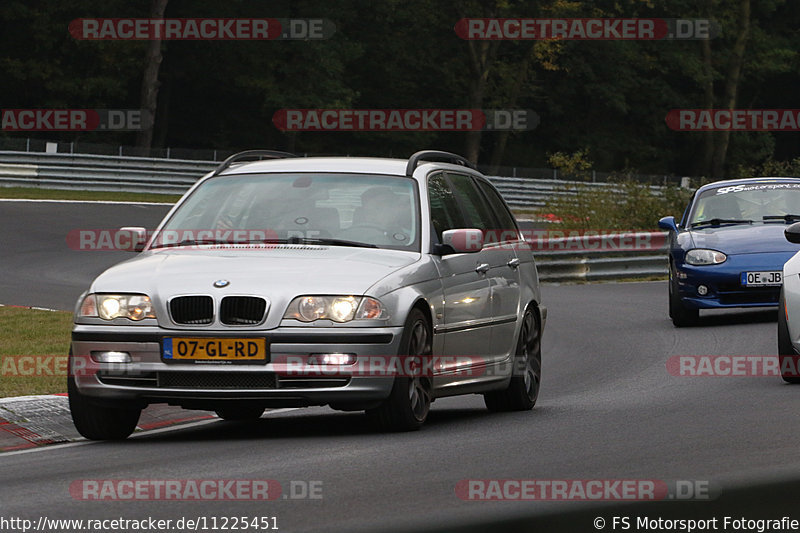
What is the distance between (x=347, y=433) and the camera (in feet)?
28.7

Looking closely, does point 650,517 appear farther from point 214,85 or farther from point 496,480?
point 214,85

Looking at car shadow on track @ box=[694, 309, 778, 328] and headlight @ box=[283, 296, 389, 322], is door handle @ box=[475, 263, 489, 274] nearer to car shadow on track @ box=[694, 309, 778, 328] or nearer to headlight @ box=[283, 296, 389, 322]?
headlight @ box=[283, 296, 389, 322]

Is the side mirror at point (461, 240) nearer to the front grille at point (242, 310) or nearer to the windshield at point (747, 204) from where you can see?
the front grille at point (242, 310)

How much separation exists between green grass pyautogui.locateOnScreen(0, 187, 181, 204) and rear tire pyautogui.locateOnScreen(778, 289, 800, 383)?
2624 cm

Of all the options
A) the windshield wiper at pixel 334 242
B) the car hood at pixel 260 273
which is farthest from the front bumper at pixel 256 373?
the windshield wiper at pixel 334 242

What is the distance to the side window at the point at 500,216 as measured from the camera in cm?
1079

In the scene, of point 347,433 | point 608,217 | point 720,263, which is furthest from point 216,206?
point 608,217

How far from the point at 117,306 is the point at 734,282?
30.3ft

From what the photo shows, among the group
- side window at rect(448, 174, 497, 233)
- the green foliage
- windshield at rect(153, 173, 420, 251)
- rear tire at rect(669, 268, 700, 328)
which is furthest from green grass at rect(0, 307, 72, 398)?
the green foliage

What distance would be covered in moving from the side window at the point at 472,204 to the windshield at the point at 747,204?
7.00 meters

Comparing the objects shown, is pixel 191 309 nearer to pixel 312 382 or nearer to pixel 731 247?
pixel 312 382

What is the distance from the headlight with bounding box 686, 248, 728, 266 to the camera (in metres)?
16.2

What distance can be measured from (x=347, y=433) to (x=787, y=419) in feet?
8.33

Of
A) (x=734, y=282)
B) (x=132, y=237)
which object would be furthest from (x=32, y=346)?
(x=734, y=282)
